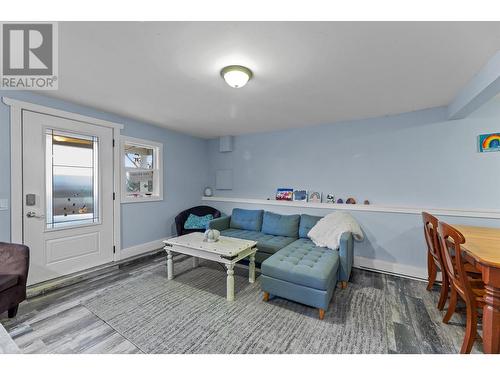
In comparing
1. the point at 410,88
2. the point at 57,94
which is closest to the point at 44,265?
the point at 57,94

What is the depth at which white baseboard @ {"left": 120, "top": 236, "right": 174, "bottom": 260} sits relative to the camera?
3404 mm

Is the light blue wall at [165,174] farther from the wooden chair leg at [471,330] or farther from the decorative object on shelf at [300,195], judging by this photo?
the wooden chair leg at [471,330]

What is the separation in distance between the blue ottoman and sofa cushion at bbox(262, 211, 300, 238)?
2.94 ft

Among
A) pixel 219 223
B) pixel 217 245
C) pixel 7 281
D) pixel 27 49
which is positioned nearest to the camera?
pixel 27 49

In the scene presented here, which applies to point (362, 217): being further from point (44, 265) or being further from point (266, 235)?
point (44, 265)

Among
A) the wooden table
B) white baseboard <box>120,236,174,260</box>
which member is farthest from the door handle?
the wooden table

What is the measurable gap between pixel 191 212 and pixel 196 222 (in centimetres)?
37

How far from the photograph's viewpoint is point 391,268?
3016 millimetres

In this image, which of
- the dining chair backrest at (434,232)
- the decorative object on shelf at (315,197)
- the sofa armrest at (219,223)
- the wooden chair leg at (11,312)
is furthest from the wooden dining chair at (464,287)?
the wooden chair leg at (11,312)

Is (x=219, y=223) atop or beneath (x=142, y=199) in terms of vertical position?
beneath

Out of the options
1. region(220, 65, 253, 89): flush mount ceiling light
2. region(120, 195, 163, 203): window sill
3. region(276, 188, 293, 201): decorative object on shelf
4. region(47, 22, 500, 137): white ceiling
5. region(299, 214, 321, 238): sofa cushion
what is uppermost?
region(47, 22, 500, 137): white ceiling

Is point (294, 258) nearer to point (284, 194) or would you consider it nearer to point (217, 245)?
point (217, 245)

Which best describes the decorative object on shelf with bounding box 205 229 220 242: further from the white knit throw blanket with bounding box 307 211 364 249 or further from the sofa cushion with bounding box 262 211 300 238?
the white knit throw blanket with bounding box 307 211 364 249
